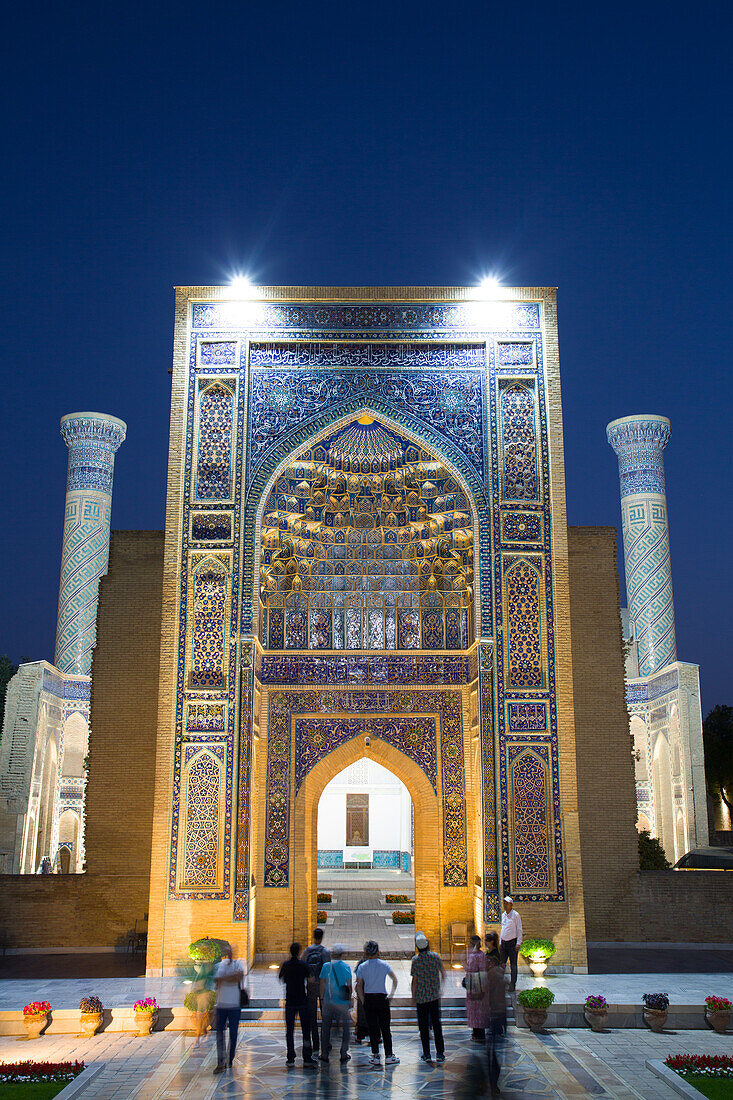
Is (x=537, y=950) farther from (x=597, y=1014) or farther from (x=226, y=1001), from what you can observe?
(x=226, y=1001)

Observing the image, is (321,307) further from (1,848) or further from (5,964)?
(1,848)

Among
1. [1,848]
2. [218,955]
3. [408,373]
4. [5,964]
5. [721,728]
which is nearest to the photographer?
[218,955]

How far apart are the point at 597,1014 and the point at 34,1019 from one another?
453cm

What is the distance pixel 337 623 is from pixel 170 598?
2.48 metres

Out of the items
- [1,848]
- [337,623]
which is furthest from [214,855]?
[1,848]

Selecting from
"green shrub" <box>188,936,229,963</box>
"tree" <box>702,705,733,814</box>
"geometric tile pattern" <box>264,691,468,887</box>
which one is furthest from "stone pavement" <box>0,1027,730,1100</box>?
"tree" <box>702,705,733,814</box>

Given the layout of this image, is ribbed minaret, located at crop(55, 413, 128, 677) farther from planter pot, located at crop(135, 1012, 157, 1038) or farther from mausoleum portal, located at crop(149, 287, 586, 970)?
planter pot, located at crop(135, 1012, 157, 1038)

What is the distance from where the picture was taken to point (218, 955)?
9.55 m

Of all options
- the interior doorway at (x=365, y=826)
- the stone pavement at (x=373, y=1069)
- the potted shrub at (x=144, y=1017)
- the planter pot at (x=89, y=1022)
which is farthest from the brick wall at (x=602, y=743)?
the interior doorway at (x=365, y=826)

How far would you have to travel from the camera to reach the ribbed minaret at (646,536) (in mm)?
24297

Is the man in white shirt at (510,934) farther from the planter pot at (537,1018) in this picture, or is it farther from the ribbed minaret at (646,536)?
the ribbed minaret at (646,536)


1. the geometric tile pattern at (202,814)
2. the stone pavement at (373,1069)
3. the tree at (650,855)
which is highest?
the geometric tile pattern at (202,814)

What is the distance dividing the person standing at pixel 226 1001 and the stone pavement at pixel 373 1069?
0.17 m

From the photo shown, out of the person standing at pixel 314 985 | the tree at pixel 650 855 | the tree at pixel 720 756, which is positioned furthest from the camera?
the tree at pixel 720 756
